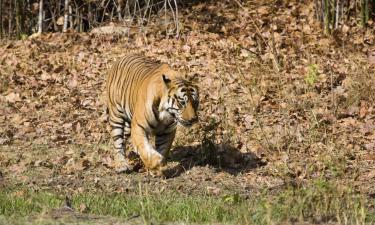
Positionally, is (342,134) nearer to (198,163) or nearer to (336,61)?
(198,163)

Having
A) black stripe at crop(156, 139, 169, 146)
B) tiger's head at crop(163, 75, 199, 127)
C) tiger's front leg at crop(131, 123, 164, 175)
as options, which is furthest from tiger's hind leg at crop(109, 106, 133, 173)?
tiger's head at crop(163, 75, 199, 127)

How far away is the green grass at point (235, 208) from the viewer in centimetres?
570

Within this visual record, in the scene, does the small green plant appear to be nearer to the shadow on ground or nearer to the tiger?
the shadow on ground

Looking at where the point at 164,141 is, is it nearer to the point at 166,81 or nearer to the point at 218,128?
the point at 166,81

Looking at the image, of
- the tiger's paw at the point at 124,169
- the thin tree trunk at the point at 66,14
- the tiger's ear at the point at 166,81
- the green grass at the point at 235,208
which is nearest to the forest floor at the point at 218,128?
the green grass at the point at 235,208

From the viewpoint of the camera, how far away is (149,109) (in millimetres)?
8445

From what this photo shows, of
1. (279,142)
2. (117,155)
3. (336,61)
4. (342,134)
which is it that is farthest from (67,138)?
(336,61)

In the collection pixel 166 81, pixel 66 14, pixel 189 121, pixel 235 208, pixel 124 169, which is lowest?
pixel 124 169

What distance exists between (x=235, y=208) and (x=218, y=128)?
3.79 meters

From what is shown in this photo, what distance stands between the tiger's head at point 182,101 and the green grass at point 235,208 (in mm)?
1282

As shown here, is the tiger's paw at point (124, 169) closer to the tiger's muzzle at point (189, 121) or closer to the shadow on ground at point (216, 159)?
the shadow on ground at point (216, 159)

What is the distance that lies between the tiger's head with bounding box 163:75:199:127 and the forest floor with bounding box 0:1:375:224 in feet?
2.36

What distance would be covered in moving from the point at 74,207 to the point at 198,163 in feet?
9.25

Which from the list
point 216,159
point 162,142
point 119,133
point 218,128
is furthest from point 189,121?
point 218,128
